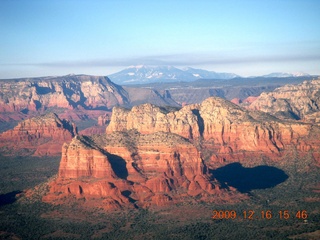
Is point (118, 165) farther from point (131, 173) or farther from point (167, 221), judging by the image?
point (167, 221)

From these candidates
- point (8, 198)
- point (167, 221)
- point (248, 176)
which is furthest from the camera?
point (248, 176)

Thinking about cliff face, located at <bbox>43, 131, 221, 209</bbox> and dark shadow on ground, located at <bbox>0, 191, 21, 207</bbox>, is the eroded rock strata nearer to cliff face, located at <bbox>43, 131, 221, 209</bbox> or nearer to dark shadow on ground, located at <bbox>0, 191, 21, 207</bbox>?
cliff face, located at <bbox>43, 131, 221, 209</bbox>
